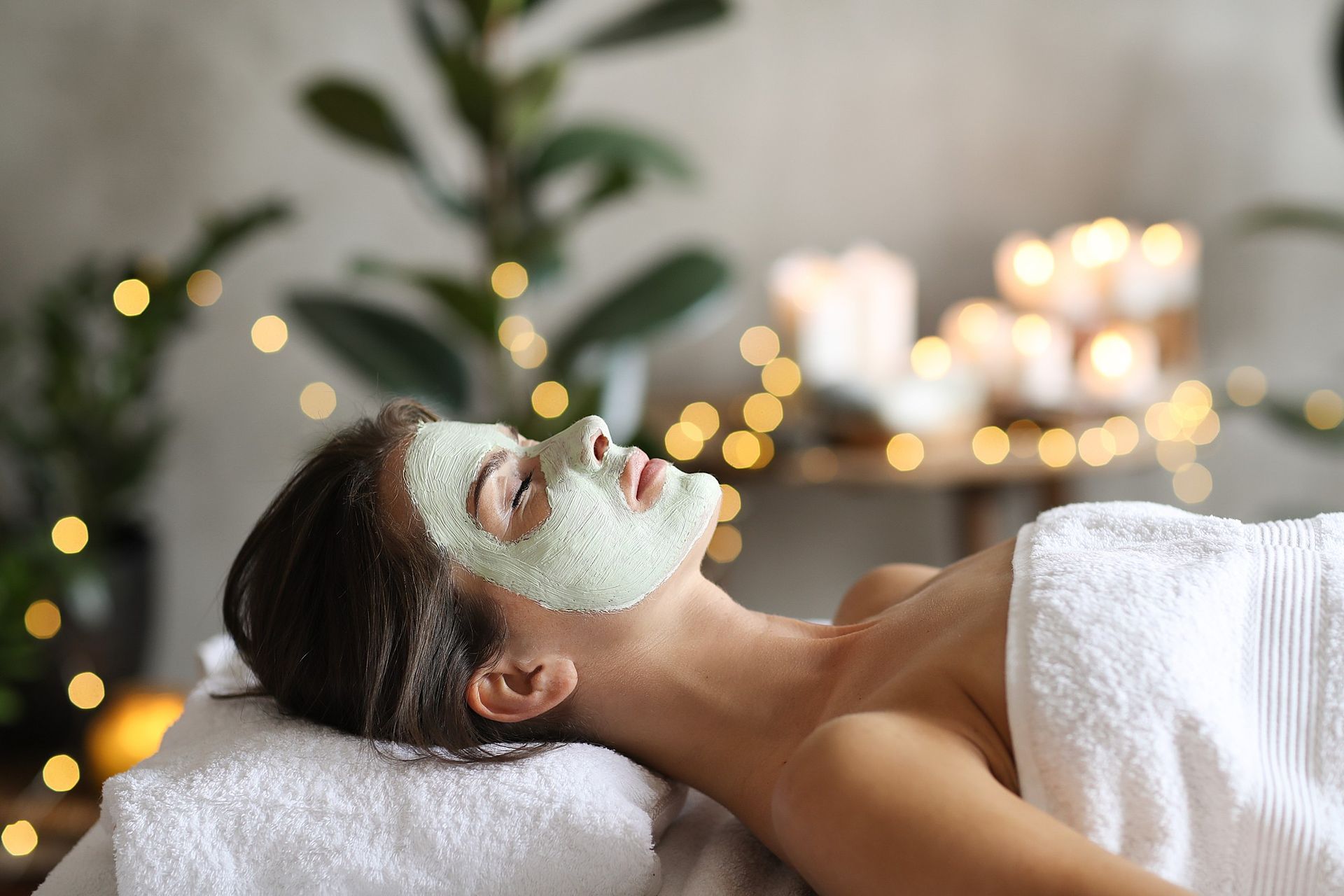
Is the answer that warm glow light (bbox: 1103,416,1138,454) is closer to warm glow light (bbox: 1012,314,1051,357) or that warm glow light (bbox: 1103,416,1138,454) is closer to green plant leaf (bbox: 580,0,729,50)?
warm glow light (bbox: 1012,314,1051,357)

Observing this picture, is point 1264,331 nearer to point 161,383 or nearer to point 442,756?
point 442,756

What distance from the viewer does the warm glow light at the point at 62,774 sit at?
7.04ft

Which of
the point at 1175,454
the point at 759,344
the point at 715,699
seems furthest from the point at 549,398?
the point at 1175,454

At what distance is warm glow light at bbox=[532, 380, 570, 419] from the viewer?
1.84 metres

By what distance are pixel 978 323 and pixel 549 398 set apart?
31.7 inches

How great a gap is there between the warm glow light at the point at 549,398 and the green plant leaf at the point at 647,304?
46mm

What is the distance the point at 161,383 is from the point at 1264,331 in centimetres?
237

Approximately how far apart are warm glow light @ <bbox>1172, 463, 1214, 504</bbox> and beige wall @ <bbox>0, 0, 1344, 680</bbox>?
0.03m

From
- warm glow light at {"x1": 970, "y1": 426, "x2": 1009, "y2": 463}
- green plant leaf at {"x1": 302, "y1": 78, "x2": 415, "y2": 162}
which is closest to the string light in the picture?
warm glow light at {"x1": 970, "y1": 426, "x2": 1009, "y2": 463}

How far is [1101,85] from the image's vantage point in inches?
87.4

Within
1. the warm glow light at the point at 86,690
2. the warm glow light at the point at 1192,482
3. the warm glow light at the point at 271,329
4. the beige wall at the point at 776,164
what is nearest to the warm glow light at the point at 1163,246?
the beige wall at the point at 776,164

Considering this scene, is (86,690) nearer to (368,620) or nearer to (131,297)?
(131,297)

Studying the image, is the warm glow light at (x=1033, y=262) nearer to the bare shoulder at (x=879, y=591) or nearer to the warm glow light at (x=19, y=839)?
the bare shoulder at (x=879, y=591)

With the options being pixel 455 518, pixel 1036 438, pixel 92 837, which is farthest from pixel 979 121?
pixel 92 837
